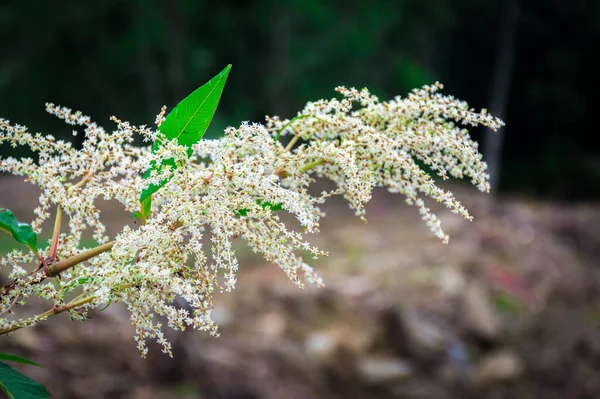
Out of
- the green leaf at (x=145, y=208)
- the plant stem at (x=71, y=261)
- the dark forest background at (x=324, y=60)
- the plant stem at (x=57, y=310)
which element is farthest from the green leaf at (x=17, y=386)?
the dark forest background at (x=324, y=60)

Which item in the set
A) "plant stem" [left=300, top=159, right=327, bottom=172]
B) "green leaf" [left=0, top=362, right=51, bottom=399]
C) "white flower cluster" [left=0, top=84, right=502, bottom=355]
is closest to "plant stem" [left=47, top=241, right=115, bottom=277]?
"white flower cluster" [left=0, top=84, right=502, bottom=355]

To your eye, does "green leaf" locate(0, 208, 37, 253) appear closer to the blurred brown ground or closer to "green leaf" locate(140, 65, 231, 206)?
"green leaf" locate(140, 65, 231, 206)

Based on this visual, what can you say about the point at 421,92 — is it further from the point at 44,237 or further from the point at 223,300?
the point at 44,237

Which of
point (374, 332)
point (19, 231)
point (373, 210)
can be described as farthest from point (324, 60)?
point (19, 231)

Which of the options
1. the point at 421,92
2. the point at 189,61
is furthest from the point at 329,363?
the point at 189,61

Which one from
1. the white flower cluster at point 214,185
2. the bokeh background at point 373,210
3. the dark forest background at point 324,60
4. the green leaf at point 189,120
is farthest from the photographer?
the dark forest background at point 324,60

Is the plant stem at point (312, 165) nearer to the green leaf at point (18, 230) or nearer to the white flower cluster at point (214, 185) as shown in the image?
the white flower cluster at point (214, 185)
